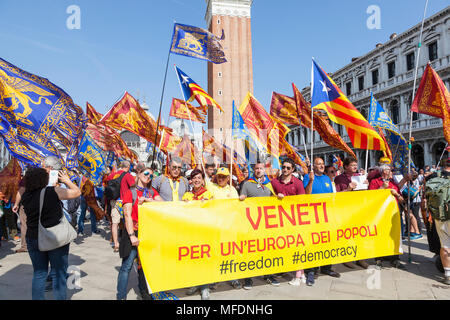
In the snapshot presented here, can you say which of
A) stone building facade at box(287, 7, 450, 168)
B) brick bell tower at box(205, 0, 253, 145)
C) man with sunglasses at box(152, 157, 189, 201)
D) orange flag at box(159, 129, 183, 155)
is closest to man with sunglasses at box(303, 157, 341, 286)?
man with sunglasses at box(152, 157, 189, 201)

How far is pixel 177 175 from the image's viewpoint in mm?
4223

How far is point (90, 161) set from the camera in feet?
19.1

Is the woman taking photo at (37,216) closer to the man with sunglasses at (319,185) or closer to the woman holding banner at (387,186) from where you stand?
the man with sunglasses at (319,185)

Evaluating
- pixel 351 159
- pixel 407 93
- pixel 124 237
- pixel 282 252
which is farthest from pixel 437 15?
pixel 124 237

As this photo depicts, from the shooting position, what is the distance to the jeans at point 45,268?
2781 mm

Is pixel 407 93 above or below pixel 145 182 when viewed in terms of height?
above

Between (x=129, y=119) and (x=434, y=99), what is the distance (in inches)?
281

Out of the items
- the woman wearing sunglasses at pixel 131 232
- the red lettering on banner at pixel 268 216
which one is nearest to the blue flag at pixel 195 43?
the woman wearing sunglasses at pixel 131 232

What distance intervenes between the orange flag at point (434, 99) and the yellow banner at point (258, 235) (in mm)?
1550

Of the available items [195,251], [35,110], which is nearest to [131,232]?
[195,251]

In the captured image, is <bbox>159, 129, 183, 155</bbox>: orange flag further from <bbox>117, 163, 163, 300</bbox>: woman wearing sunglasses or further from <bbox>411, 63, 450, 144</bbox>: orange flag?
<bbox>411, 63, 450, 144</bbox>: orange flag
